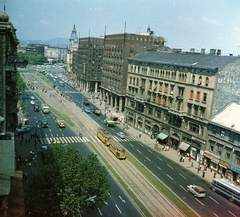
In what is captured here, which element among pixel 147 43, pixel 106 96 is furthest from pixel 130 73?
pixel 106 96

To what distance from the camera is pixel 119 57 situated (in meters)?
→ 114

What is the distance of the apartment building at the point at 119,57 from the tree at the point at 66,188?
78005 mm

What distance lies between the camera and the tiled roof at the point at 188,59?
64.2 m

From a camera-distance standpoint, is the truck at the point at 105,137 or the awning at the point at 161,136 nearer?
the truck at the point at 105,137

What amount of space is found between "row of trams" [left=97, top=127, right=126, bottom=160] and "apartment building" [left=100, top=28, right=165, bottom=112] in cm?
4082

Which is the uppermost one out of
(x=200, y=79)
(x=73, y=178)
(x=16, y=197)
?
(x=200, y=79)

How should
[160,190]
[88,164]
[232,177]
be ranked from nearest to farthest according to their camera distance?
[88,164], [160,190], [232,177]

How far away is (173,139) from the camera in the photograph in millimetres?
74875

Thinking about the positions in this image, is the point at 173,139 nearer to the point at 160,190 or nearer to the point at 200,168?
the point at 200,168

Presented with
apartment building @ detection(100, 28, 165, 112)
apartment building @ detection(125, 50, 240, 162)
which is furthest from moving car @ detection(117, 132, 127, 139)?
apartment building @ detection(100, 28, 165, 112)

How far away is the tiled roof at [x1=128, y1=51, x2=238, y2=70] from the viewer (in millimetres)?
64162

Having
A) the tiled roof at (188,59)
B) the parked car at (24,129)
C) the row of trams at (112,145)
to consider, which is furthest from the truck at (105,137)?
the tiled roof at (188,59)

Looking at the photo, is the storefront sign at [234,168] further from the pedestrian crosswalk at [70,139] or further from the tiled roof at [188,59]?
the pedestrian crosswalk at [70,139]

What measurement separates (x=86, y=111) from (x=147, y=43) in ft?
117
